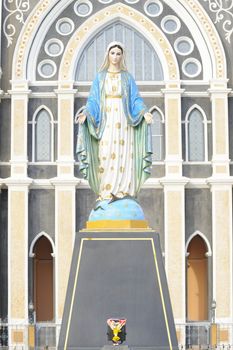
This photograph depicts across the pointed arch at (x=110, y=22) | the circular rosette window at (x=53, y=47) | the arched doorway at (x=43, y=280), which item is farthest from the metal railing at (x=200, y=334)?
the circular rosette window at (x=53, y=47)

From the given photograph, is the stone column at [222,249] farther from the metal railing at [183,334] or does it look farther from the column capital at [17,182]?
the column capital at [17,182]

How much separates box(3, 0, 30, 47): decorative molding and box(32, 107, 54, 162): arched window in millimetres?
2965

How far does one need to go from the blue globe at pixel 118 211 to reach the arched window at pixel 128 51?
20.8 metres

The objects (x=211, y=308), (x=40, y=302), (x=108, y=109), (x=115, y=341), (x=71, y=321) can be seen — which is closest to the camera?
(x=115, y=341)

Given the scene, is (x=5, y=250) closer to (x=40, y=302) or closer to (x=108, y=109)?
(x=40, y=302)

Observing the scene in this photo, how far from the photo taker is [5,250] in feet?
126

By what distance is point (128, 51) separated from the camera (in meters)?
39.5

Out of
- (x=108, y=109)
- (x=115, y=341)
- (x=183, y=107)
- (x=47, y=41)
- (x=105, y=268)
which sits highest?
(x=47, y=41)

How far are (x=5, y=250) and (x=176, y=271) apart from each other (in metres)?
6.19

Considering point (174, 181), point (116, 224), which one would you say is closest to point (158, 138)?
point (174, 181)

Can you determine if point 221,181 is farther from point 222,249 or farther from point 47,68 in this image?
point 47,68

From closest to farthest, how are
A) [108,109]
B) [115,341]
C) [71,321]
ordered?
[115,341]
[71,321]
[108,109]

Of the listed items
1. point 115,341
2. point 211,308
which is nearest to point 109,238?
point 115,341

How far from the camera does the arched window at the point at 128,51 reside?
39375 millimetres
